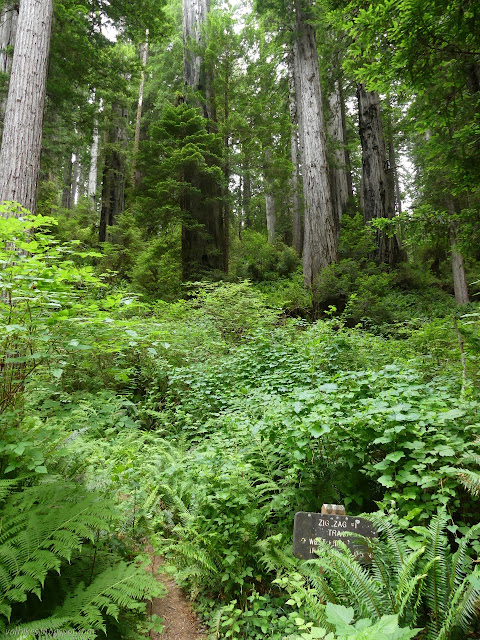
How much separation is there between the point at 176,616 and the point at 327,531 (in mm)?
1237

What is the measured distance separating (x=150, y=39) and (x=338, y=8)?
24.1ft

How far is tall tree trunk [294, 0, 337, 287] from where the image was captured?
32.4 ft

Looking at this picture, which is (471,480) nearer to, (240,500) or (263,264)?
(240,500)

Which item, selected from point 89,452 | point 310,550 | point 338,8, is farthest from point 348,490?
point 338,8

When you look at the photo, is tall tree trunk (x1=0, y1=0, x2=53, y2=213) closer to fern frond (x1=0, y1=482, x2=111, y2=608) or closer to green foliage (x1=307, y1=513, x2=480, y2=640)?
fern frond (x1=0, y1=482, x2=111, y2=608)

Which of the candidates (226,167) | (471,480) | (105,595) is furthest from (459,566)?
(226,167)

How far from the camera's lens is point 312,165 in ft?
34.4

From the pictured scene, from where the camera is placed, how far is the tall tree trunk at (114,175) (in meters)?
13.9

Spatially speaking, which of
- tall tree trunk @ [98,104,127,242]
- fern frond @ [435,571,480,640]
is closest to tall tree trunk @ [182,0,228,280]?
tall tree trunk @ [98,104,127,242]

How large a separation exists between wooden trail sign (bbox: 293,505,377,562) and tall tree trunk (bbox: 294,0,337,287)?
7.90 metres

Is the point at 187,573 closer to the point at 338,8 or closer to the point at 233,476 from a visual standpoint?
the point at 233,476

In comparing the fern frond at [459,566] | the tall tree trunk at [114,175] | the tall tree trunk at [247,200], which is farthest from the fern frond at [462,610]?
the tall tree trunk at [247,200]

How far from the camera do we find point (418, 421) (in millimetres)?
2529

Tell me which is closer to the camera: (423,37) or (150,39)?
(423,37)
